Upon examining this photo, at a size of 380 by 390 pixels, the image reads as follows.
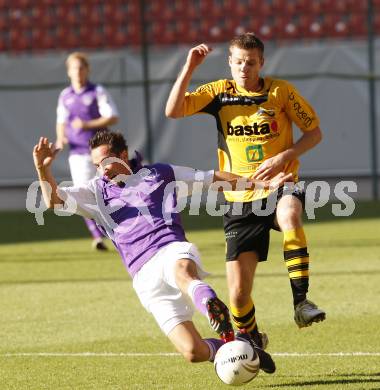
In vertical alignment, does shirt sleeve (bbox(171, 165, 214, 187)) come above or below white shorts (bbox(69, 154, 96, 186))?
above

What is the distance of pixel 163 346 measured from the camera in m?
7.59

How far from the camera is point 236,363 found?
5.54 m

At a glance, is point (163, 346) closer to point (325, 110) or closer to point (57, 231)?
point (57, 231)

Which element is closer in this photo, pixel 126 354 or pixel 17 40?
pixel 126 354

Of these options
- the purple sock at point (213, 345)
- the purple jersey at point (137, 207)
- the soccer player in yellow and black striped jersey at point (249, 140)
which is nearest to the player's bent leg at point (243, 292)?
the soccer player in yellow and black striped jersey at point (249, 140)

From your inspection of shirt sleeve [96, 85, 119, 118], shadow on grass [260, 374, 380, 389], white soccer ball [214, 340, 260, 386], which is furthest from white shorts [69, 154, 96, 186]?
white soccer ball [214, 340, 260, 386]

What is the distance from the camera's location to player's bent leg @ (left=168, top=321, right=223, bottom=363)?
5.84 metres

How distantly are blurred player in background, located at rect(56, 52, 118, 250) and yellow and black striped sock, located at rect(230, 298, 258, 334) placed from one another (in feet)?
21.3

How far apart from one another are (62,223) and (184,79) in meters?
11.0

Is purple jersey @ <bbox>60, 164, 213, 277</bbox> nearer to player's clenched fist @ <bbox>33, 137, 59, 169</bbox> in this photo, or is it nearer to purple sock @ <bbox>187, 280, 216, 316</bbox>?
player's clenched fist @ <bbox>33, 137, 59, 169</bbox>

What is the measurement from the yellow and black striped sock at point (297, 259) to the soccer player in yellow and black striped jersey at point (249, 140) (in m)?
0.12

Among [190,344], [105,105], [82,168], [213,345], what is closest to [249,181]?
[213,345]

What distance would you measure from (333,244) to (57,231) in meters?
4.64

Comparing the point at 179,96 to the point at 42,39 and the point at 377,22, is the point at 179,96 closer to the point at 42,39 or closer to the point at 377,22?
the point at 42,39
